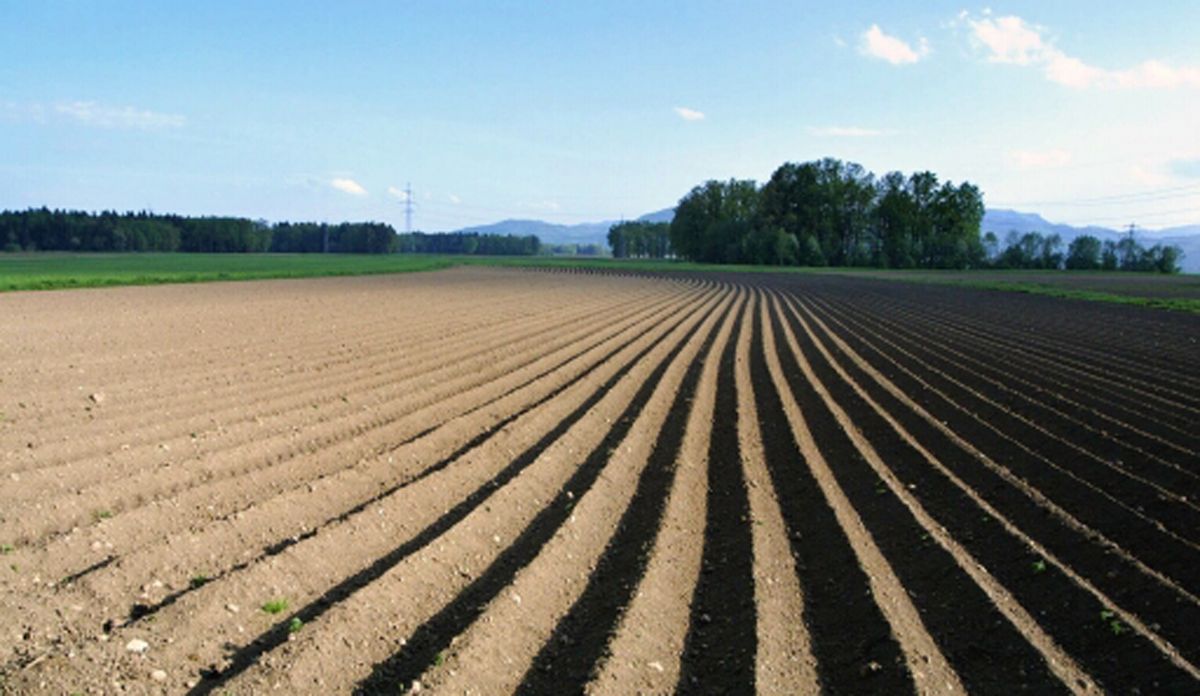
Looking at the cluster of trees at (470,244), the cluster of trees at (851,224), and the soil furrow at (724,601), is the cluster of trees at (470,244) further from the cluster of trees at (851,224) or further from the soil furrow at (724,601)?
the soil furrow at (724,601)

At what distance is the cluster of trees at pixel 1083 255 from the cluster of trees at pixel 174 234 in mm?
103972

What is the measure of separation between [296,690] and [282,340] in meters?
14.6

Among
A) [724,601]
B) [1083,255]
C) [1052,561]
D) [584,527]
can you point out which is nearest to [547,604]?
[724,601]

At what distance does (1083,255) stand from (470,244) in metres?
123

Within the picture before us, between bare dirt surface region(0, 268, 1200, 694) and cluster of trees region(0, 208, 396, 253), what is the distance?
4585 inches

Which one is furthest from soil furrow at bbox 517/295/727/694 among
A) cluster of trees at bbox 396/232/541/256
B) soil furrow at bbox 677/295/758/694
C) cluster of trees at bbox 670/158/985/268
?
cluster of trees at bbox 396/232/541/256

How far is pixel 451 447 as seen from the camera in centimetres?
975

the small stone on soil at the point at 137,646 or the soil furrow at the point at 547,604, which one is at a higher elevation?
the small stone on soil at the point at 137,646

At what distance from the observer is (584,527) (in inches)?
285

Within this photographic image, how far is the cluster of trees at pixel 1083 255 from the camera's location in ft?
283

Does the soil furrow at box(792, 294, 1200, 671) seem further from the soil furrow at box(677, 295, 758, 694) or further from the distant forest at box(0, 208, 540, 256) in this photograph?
the distant forest at box(0, 208, 540, 256)

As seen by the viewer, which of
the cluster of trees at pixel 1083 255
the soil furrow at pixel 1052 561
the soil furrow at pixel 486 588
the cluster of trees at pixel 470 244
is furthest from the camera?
the cluster of trees at pixel 470 244

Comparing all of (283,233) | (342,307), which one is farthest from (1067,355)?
(283,233)

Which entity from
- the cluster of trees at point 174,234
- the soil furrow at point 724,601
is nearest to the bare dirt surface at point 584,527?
the soil furrow at point 724,601
